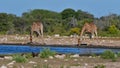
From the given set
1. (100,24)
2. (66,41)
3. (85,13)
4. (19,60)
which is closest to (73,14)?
(85,13)

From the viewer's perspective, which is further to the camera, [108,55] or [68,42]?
[68,42]

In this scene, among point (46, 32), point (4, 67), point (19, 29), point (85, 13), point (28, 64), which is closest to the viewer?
point (4, 67)

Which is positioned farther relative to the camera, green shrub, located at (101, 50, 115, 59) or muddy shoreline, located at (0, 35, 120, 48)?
muddy shoreline, located at (0, 35, 120, 48)

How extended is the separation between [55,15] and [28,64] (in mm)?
88930

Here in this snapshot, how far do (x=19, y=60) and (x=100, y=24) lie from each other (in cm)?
5992

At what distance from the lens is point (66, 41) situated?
168 ft

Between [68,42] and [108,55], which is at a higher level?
[68,42]

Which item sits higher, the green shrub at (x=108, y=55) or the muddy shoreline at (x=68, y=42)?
the muddy shoreline at (x=68, y=42)

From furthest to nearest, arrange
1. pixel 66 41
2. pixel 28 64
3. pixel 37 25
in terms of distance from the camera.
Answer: pixel 66 41 → pixel 37 25 → pixel 28 64

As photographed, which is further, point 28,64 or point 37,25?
point 37,25

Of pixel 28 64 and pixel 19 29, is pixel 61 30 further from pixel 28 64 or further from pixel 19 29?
pixel 28 64

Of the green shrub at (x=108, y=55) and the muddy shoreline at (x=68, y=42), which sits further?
the muddy shoreline at (x=68, y=42)

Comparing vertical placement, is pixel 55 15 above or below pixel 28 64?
above

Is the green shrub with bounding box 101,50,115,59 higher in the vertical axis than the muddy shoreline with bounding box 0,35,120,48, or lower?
lower
